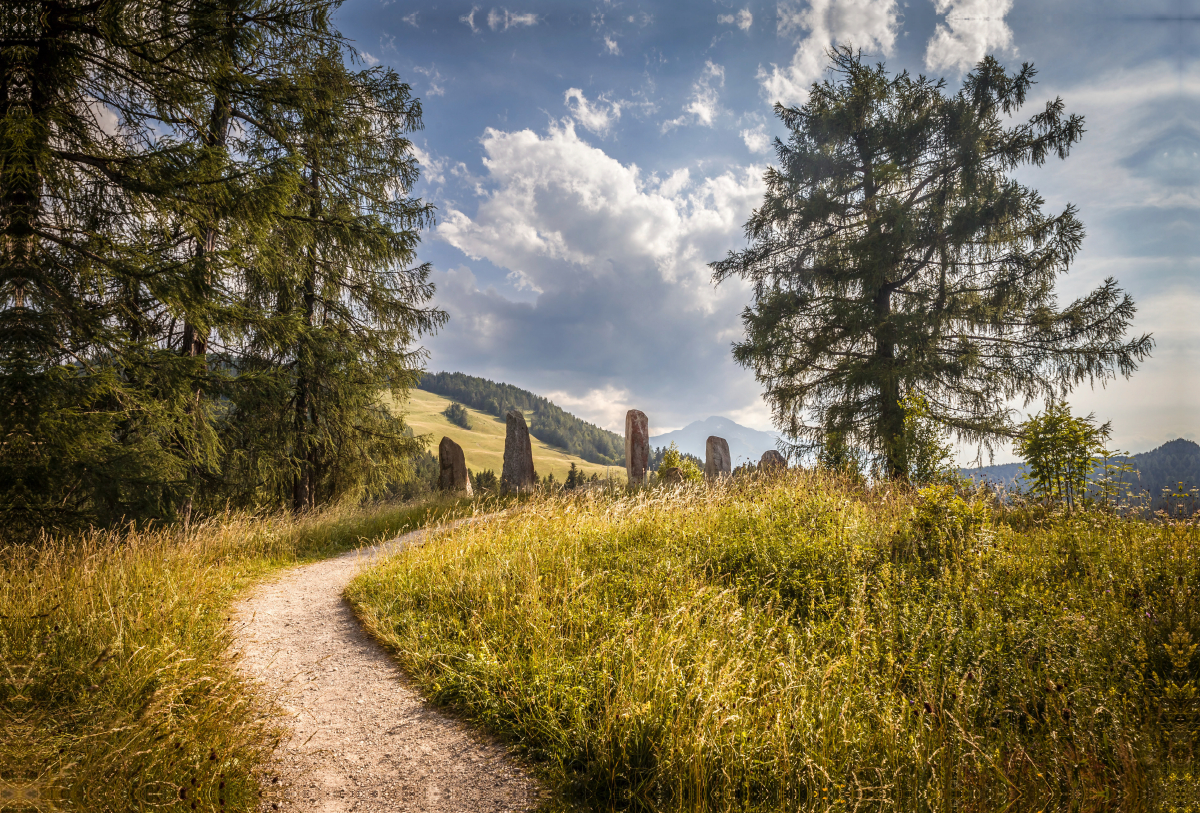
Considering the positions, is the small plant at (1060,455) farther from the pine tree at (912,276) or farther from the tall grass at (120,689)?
the tall grass at (120,689)

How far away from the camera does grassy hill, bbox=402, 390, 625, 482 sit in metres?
90.8

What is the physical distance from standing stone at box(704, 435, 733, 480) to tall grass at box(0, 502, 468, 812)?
14003mm

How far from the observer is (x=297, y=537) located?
8.56m

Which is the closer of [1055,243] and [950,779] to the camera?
[950,779]

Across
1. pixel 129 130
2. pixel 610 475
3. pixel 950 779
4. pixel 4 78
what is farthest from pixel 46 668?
pixel 610 475

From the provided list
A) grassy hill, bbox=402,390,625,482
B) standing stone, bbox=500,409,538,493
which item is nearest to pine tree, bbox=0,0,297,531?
standing stone, bbox=500,409,538,493

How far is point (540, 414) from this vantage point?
143000mm

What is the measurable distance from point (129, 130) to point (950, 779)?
1133 cm

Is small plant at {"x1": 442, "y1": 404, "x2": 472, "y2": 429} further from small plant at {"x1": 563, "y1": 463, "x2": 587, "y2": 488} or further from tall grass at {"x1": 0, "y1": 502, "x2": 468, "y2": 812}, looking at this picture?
tall grass at {"x1": 0, "y1": 502, "x2": 468, "y2": 812}

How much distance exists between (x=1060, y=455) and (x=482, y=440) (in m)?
107

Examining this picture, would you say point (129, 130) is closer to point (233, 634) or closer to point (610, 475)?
point (233, 634)

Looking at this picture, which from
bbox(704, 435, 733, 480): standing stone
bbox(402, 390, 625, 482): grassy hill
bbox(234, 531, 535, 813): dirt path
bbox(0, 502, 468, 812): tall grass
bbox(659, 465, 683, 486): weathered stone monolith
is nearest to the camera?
bbox(0, 502, 468, 812): tall grass

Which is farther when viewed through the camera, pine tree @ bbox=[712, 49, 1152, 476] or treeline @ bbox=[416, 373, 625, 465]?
treeline @ bbox=[416, 373, 625, 465]

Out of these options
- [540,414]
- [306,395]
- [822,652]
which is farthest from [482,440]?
[822,652]
